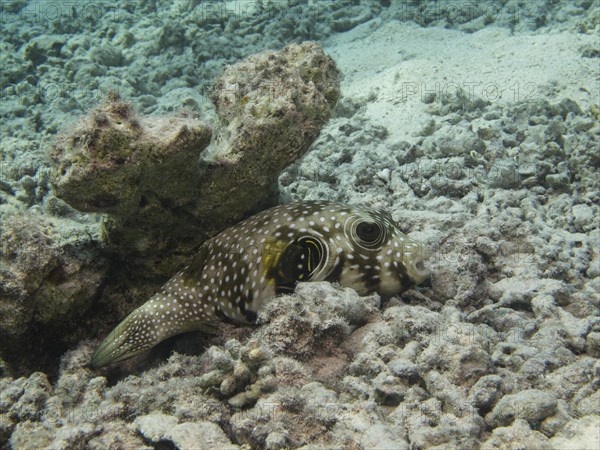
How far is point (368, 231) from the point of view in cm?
384

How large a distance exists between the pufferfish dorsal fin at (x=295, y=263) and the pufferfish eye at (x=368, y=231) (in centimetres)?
37

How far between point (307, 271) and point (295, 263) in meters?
0.13

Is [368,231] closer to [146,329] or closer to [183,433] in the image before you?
[183,433]

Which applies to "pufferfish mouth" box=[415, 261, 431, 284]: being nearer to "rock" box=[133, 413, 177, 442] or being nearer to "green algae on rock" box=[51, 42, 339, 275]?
"green algae on rock" box=[51, 42, 339, 275]

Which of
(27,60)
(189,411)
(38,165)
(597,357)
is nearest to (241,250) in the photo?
(189,411)

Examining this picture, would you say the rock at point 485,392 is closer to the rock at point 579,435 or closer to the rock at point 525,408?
the rock at point 525,408

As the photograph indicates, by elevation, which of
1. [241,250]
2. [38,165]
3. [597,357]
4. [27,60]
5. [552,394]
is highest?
[27,60]

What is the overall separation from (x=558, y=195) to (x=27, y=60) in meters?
12.1

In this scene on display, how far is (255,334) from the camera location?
11.6 feet

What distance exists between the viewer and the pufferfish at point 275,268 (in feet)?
12.6

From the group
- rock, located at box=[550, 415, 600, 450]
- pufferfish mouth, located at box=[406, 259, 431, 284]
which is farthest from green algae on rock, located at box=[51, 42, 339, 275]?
rock, located at box=[550, 415, 600, 450]

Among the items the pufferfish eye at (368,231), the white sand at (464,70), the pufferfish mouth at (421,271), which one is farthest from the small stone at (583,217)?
the pufferfish eye at (368,231)

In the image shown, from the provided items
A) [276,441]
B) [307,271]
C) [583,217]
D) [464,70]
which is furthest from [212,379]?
[464,70]

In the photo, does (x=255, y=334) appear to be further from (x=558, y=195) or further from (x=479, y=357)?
(x=558, y=195)
